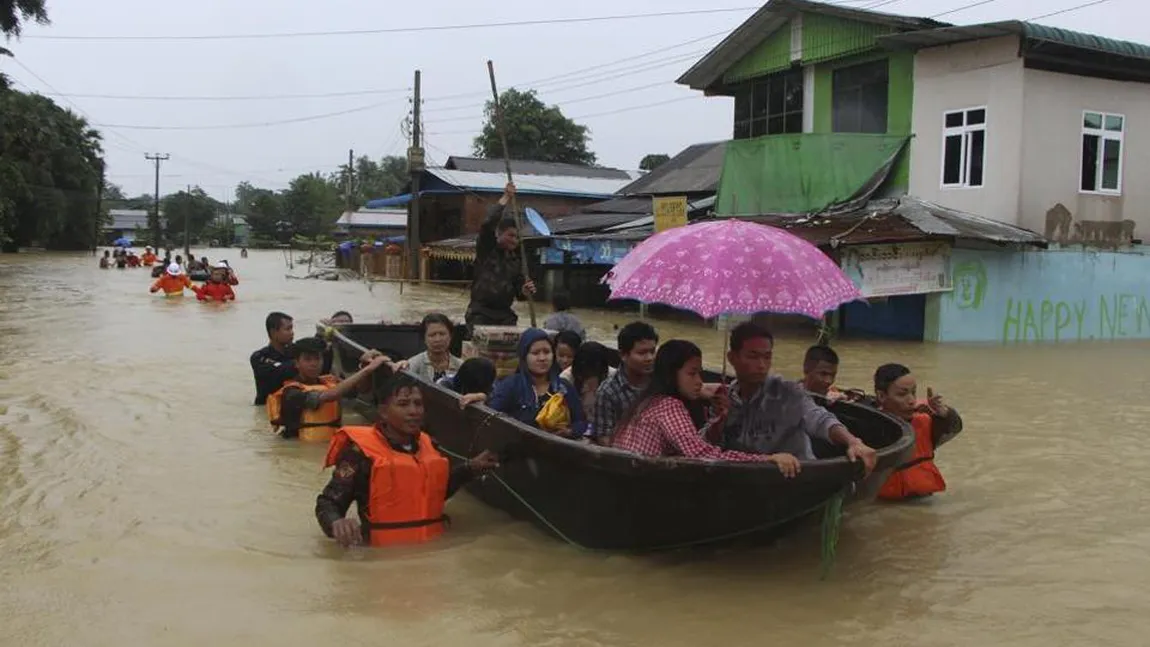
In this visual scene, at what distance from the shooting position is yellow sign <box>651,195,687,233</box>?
12.9 meters

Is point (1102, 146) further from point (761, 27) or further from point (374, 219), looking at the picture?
point (374, 219)

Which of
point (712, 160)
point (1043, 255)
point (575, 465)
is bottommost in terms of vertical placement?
point (575, 465)

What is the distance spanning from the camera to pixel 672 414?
174 inches

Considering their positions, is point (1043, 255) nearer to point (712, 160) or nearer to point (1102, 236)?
point (1102, 236)

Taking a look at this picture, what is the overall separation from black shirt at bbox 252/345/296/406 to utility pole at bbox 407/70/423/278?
2374 cm

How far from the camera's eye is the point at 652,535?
467 centimetres

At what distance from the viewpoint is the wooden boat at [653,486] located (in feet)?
13.9

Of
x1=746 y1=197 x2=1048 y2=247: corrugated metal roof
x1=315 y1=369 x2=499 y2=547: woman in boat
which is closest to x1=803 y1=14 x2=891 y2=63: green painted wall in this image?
x1=746 y1=197 x2=1048 y2=247: corrugated metal roof

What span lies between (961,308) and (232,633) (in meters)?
14.1

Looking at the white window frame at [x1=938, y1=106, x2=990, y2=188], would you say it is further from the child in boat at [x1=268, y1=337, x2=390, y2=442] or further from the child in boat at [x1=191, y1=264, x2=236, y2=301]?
the child in boat at [x1=191, y1=264, x2=236, y2=301]

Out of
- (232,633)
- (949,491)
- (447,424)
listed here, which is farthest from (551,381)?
(949,491)

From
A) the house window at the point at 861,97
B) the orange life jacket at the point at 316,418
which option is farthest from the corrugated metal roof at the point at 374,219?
the orange life jacket at the point at 316,418

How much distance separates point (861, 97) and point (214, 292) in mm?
14518

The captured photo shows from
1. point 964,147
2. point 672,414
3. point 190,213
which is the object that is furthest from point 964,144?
point 190,213
